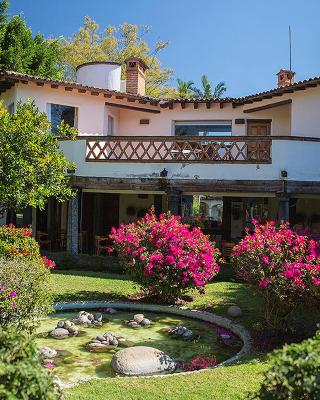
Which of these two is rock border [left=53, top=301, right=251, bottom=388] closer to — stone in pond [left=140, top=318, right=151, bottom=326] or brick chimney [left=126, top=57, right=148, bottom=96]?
stone in pond [left=140, top=318, right=151, bottom=326]

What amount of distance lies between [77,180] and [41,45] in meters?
13.7

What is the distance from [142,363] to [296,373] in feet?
12.1

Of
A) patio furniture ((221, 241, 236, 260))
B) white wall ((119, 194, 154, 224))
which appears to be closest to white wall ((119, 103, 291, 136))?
white wall ((119, 194, 154, 224))

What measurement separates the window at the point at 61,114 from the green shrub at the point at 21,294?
1084 centimetres

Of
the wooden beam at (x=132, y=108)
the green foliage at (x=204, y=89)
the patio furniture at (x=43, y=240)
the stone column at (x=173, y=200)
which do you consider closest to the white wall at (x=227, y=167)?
the stone column at (x=173, y=200)

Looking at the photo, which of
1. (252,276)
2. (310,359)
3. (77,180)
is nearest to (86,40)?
(77,180)

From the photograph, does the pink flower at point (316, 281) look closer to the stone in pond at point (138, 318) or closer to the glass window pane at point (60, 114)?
the stone in pond at point (138, 318)

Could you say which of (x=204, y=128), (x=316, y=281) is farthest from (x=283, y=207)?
(x=316, y=281)

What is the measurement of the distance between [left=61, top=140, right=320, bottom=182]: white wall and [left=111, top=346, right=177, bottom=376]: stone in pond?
867cm

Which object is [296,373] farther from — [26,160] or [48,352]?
[26,160]

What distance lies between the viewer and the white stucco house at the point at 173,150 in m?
14.8

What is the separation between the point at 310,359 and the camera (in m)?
3.61

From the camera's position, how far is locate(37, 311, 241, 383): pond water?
23.5 ft

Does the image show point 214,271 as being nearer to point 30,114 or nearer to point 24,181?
point 24,181
